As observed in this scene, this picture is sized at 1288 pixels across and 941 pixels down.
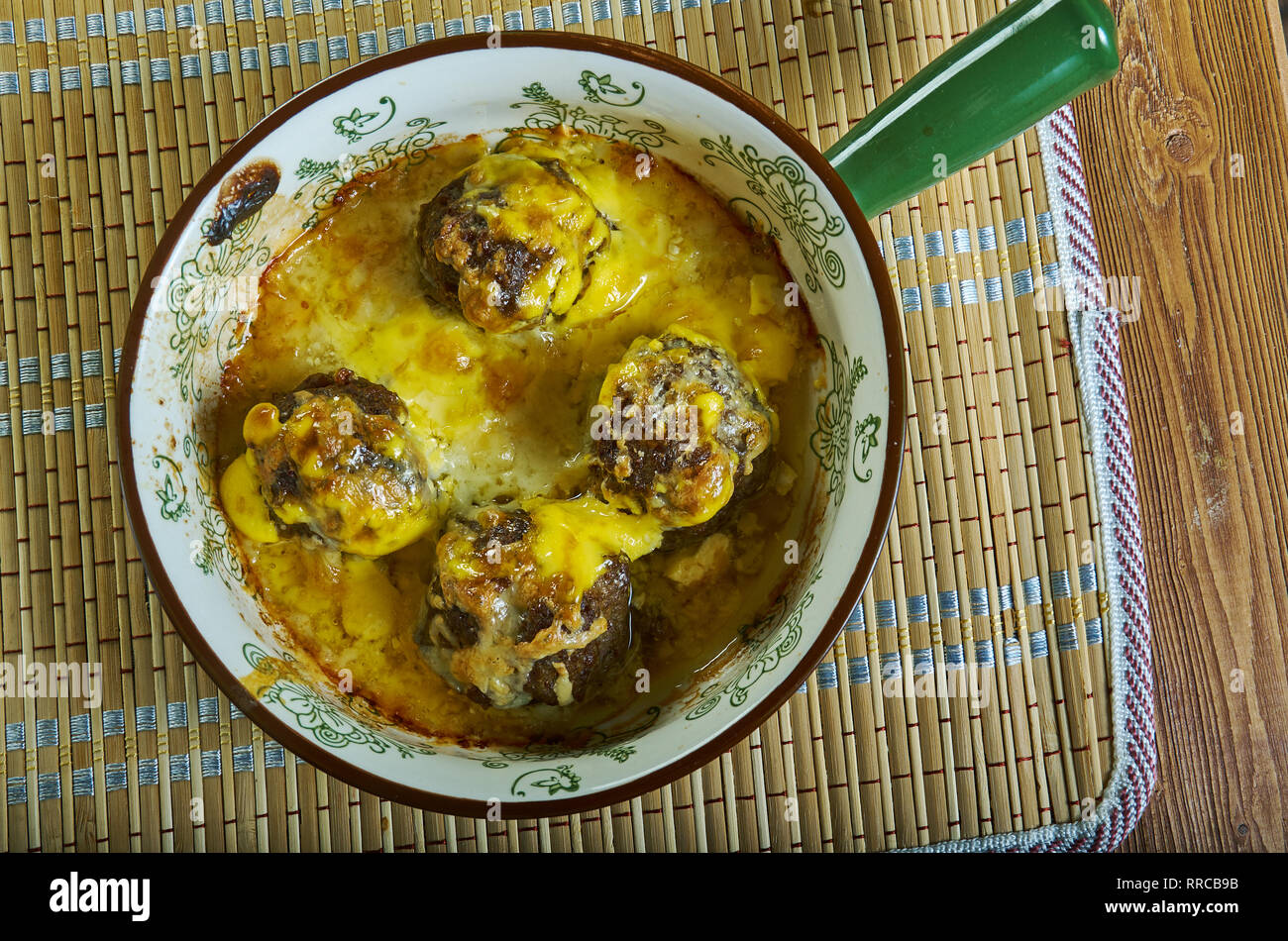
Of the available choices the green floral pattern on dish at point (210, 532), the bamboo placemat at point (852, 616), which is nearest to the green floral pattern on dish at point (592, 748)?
the bamboo placemat at point (852, 616)

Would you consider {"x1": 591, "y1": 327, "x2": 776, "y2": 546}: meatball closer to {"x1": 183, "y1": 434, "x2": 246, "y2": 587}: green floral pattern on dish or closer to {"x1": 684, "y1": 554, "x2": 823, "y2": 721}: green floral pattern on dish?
{"x1": 684, "y1": 554, "x2": 823, "y2": 721}: green floral pattern on dish

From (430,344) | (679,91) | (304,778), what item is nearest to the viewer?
(679,91)

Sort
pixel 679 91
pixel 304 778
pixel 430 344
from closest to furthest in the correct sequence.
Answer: pixel 679 91, pixel 430 344, pixel 304 778

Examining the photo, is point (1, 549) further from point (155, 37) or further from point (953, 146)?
point (953, 146)

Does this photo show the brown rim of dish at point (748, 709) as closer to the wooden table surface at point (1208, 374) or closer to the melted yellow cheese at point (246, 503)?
the melted yellow cheese at point (246, 503)

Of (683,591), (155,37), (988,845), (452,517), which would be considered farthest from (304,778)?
(155,37)

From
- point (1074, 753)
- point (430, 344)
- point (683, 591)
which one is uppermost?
point (430, 344)
